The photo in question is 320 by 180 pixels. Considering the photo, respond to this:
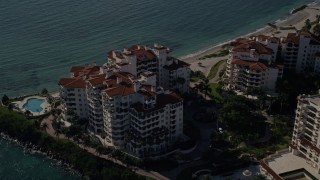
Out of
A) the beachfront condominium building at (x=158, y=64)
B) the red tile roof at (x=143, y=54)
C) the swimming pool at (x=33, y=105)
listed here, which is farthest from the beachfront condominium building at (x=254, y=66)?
the swimming pool at (x=33, y=105)

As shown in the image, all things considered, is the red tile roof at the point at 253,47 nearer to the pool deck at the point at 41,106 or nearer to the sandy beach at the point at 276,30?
the sandy beach at the point at 276,30

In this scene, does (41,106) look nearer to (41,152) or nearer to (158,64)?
(41,152)

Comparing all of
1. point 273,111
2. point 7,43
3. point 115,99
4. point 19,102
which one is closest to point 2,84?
point 19,102

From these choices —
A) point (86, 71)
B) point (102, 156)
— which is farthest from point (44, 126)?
point (102, 156)

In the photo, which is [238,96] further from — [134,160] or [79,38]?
[79,38]

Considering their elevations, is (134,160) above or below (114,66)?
below
